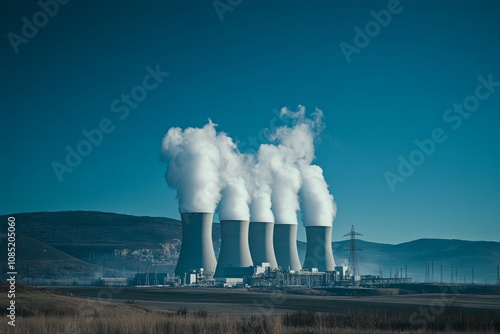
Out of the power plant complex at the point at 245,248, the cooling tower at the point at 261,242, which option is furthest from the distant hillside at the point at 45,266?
the cooling tower at the point at 261,242

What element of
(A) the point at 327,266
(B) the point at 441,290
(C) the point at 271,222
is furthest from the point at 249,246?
(B) the point at 441,290

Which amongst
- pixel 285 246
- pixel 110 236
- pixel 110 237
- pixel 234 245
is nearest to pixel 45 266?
pixel 285 246

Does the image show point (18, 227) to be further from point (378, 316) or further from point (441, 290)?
point (378, 316)

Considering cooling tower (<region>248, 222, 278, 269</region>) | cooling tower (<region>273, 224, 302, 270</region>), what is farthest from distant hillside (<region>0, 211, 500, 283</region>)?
cooling tower (<region>248, 222, 278, 269</region>)

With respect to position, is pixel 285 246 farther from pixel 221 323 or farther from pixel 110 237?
pixel 110 237

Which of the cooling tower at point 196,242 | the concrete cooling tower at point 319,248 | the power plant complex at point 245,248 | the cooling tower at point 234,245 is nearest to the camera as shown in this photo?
the cooling tower at point 196,242

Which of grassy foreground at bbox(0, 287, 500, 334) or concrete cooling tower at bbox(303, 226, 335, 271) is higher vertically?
concrete cooling tower at bbox(303, 226, 335, 271)

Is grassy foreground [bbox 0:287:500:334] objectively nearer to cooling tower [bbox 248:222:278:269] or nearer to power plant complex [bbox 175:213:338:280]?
power plant complex [bbox 175:213:338:280]

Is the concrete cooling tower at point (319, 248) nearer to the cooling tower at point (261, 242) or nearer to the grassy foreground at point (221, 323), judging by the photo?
the cooling tower at point (261, 242)
